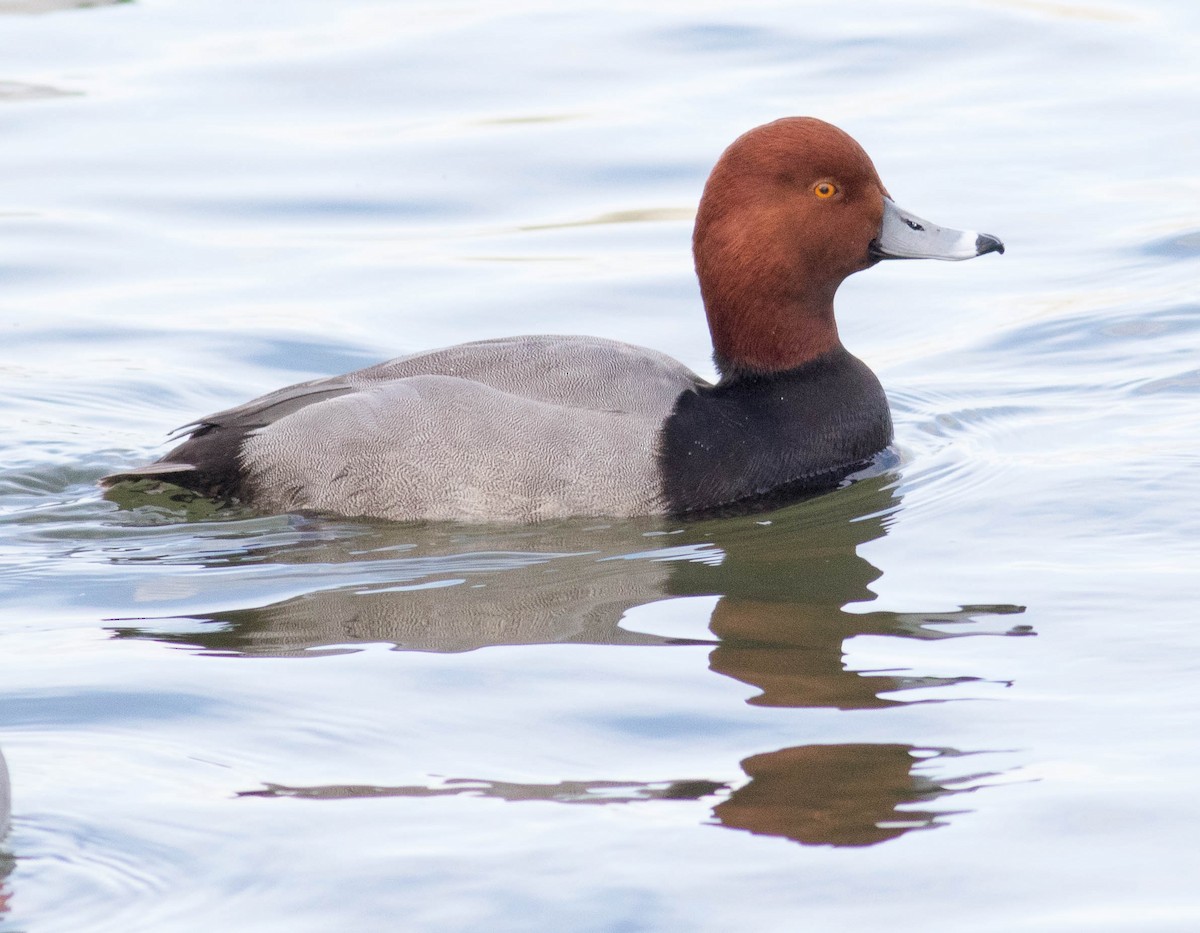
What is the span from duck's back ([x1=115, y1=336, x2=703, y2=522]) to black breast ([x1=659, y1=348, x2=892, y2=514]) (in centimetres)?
10

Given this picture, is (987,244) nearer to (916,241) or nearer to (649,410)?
(916,241)

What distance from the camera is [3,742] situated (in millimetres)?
4883

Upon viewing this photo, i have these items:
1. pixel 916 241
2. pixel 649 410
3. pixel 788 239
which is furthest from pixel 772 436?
pixel 916 241

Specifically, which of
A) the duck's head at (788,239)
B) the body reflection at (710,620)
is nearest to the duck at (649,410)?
the duck's head at (788,239)

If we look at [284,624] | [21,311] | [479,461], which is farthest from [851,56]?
[284,624]

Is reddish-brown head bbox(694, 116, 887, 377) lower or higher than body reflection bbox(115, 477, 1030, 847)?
higher

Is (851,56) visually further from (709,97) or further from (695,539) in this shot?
(695,539)

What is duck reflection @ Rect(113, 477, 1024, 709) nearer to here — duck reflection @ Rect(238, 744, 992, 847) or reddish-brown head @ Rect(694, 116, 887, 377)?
duck reflection @ Rect(238, 744, 992, 847)

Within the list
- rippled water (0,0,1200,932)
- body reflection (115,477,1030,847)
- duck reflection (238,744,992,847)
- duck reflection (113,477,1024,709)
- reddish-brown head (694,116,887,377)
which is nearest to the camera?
rippled water (0,0,1200,932)

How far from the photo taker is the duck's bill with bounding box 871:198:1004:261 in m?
7.34

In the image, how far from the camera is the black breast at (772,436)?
22.2ft

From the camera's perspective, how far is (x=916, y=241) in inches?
290

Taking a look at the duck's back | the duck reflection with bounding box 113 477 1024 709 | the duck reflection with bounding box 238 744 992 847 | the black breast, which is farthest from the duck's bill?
the duck reflection with bounding box 238 744 992 847

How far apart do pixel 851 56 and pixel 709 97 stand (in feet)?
5.03
